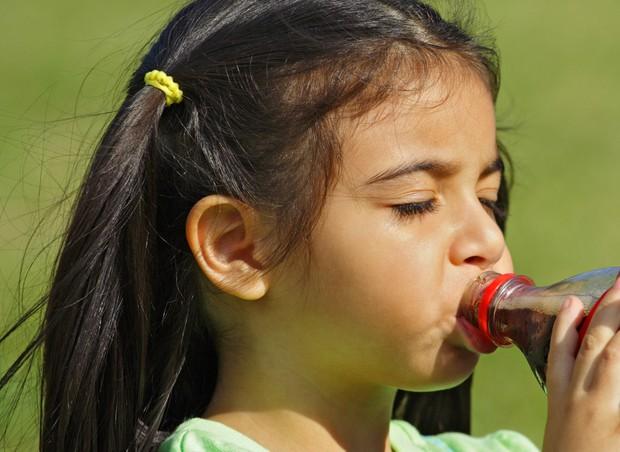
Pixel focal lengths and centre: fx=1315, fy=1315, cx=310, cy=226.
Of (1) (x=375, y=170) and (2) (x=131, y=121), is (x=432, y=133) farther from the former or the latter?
(2) (x=131, y=121)

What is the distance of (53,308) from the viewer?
2.37m

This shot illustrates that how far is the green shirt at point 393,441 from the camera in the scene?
2256 millimetres

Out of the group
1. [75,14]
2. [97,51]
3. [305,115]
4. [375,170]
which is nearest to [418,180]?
[375,170]

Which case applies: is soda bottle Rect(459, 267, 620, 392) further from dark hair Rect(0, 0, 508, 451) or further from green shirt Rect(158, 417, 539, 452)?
green shirt Rect(158, 417, 539, 452)

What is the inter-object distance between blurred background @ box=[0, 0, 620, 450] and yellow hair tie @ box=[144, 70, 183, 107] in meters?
0.33

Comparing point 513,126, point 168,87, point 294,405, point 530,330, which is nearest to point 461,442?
point 294,405

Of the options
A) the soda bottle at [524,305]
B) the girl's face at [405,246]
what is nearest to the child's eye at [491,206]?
the girl's face at [405,246]

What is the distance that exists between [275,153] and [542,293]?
1.70ft

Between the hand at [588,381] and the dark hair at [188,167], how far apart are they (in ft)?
1.57

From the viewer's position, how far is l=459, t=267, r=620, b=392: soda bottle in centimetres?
213

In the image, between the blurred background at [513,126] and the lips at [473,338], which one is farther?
the blurred background at [513,126]

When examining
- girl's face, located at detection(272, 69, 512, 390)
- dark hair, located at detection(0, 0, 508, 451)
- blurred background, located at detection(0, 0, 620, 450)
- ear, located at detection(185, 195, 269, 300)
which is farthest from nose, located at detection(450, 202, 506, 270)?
blurred background, located at detection(0, 0, 620, 450)

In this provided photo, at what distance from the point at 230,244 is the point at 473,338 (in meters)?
0.46

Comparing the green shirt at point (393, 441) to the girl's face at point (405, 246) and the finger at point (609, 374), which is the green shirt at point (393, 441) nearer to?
the girl's face at point (405, 246)
